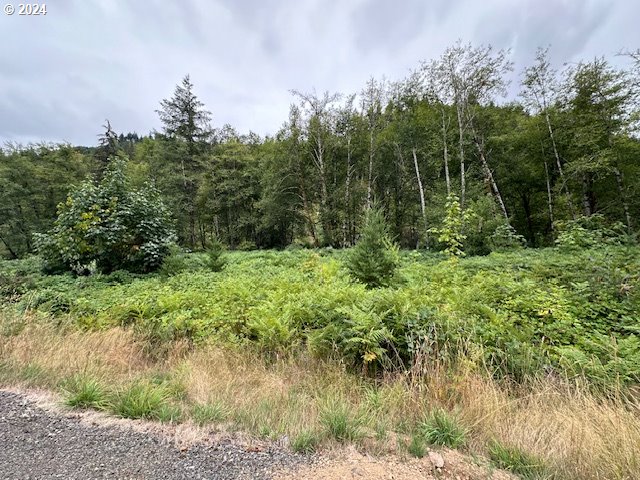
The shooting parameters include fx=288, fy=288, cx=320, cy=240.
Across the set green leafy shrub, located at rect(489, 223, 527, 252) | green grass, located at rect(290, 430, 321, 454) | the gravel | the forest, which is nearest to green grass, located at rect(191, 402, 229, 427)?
the forest

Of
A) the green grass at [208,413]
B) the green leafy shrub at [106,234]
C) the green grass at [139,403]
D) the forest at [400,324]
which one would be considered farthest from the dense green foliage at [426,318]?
the green leafy shrub at [106,234]

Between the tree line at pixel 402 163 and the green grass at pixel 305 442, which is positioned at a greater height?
the tree line at pixel 402 163

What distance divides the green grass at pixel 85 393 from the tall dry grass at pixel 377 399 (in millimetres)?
230

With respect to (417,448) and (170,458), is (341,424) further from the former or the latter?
(170,458)

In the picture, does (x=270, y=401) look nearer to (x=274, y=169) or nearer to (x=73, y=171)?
(x=274, y=169)

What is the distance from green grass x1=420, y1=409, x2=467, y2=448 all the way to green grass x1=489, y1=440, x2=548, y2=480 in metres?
0.20

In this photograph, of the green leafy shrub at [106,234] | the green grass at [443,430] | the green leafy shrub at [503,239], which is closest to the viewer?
the green grass at [443,430]

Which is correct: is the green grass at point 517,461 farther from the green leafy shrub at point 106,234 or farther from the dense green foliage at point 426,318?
the green leafy shrub at point 106,234

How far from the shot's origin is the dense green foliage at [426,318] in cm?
309

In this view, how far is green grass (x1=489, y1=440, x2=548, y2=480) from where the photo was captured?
70.4 inches

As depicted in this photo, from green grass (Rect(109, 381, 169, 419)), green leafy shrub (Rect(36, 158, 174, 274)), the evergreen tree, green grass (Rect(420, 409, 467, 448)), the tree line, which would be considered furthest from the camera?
the evergreen tree

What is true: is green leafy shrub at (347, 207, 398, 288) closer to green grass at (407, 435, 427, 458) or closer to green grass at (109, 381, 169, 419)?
green grass at (407, 435, 427, 458)

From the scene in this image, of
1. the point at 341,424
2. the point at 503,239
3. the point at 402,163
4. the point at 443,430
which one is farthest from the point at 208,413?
the point at 402,163

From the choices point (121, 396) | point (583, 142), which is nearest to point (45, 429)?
point (121, 396)
